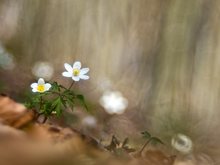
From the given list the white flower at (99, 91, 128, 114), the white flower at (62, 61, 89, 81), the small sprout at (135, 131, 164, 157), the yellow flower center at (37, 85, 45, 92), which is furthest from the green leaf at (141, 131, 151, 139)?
the yellow flower center at (37, 85, 45, 92)

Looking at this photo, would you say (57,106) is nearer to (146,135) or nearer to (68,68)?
(68,68)

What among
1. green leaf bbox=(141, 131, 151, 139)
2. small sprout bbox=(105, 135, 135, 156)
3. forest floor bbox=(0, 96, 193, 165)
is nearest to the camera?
forest floor bbox=(0, 96, 193, 165)

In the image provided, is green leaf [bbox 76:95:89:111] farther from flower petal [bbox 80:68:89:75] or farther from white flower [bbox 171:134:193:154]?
white flower [bbox 171:134:193:154]

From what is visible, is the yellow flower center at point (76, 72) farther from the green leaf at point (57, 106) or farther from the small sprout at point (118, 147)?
the small sprout at point (118, 147)

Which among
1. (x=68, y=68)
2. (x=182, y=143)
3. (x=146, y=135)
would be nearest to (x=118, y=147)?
(x=146, y=135)

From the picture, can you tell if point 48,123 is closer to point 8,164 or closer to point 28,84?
point 28,84

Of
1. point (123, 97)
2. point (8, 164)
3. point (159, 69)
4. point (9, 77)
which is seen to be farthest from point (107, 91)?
point (8, 164)

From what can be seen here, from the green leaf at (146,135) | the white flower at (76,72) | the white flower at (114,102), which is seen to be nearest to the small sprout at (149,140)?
the green leaf at (146,135)
